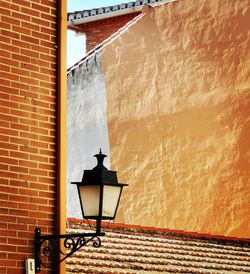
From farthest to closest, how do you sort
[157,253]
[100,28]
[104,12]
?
[100,28] < [104,12] < [157,253]

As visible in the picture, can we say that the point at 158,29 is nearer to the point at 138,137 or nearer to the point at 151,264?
the point at 138,137

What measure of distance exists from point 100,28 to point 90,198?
1239 centimetres

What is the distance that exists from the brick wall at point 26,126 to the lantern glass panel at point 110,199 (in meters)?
0.46

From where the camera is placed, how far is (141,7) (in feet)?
60.8

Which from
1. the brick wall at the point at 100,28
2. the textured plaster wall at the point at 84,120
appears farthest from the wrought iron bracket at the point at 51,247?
the brick wall at the point at 100,28

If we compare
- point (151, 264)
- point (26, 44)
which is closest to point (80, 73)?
point (151, 264)

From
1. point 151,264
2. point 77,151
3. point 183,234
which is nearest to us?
point 151,264

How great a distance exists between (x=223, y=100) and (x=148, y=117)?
1.41 metres

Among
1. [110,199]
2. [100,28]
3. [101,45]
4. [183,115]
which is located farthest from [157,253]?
[100,28]

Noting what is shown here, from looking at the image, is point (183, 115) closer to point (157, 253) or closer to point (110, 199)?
point (157, 253)

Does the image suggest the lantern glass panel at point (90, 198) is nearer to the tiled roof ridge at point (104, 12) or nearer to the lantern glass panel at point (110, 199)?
the lantern glass panel at point (110, 199)

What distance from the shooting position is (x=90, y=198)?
7.45 meters

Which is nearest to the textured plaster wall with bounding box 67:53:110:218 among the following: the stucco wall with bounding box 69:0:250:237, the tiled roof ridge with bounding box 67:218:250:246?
the stucco wall with bounding box 69:0:250:237

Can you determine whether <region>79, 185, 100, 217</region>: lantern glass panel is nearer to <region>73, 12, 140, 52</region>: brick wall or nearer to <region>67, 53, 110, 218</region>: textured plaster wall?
<region>67, 53, 110, 218</region>: textured plaster wall
